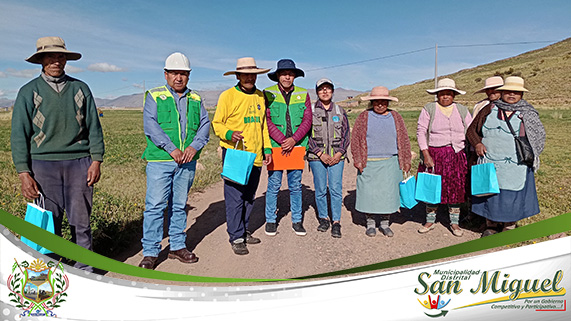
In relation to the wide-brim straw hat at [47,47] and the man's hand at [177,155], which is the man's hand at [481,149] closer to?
the man's hand at [177,155]

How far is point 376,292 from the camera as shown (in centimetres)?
284

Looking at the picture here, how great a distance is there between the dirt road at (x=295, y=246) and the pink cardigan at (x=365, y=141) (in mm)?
1099

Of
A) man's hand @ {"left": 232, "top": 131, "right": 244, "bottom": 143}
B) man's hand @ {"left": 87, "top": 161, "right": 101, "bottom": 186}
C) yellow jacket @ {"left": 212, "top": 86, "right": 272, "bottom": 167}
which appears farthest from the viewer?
yellow jacket @ {"left": 212, "top": 86, "right": 272, "bottom": 167}

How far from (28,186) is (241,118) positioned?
231 cm

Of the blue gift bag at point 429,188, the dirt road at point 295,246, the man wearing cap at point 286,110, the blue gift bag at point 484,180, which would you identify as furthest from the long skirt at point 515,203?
the man wearing cap at point 286,110

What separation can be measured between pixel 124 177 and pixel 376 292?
7.94 meters

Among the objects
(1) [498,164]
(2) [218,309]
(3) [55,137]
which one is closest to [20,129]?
(3) [55,137]

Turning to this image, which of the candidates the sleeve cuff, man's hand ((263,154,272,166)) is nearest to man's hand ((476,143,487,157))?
man's hand ((263,154,272,166))

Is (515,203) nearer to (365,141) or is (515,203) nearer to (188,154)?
(365,141)

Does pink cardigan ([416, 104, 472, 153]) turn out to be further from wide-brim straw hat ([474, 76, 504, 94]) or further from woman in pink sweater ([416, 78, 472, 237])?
wide-brim straw hat ([474, 76, 504, 94])

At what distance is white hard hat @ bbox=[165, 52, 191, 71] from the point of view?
397 centimetres

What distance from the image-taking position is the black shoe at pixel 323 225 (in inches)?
216

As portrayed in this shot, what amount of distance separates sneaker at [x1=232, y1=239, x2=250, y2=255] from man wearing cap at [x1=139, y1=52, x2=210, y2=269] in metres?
0.96

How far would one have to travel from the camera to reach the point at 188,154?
4.11m
